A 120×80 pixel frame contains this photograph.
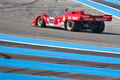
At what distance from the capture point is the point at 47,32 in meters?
11.5

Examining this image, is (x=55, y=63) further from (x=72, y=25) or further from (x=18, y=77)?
(x=72, y=25)

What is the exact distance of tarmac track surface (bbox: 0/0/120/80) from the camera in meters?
4.93

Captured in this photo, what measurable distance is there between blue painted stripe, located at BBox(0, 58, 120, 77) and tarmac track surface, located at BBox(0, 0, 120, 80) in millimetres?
230

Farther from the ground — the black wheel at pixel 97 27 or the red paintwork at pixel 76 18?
the red paintwork at pixel 76 18

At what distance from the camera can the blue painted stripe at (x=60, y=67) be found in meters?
5.02

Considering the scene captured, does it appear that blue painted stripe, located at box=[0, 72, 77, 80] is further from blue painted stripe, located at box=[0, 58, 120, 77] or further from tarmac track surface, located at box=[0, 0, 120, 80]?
blue painted stripe, located at box=[0, 58, 120, 77]

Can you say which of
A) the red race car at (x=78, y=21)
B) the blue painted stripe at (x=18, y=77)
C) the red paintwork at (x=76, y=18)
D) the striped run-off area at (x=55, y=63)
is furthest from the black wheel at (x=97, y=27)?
the blue painted stripe at (x=18, y=77)

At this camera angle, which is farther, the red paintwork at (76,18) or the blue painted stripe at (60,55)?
the red paintwork at (76,18)

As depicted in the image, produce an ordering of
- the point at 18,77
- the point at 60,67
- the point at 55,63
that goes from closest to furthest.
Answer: the point at 18,77 < the point at 60,67 < the point at 55,63

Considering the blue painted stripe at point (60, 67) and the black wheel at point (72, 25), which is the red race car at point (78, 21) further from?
the blue painted stripe at point (60, 67)

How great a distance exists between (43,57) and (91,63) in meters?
1.15

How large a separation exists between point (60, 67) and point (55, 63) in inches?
14.6

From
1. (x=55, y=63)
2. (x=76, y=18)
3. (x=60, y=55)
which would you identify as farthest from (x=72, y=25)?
(x=55, y=63)

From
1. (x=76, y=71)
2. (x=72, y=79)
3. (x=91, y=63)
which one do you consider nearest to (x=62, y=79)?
(x=72, y=79)
